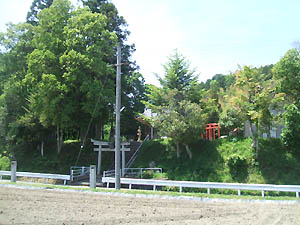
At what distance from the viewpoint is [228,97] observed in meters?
21.2

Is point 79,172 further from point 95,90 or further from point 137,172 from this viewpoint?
point 95,90

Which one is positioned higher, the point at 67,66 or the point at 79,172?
the point at 67,66

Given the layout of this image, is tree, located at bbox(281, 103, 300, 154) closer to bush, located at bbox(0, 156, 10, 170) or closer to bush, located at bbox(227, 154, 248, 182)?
bush, located at bbox(227, 154, 248, 182)

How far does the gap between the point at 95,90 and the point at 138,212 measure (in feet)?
50.8

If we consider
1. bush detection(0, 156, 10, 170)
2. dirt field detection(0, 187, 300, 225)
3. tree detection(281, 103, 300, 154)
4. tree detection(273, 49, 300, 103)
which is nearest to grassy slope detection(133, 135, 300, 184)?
tree detection(281, 103, 300, 154)

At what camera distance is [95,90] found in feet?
73.9

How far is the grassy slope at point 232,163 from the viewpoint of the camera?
18594 millimetres

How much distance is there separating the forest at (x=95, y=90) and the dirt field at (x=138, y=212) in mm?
10298

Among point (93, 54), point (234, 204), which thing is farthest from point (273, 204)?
point (93, 54)

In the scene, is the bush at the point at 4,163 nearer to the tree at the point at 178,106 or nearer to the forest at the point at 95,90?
the forest at the point at 95,90

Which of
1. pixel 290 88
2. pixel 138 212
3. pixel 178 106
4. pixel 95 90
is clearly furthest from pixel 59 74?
pixel 290 88

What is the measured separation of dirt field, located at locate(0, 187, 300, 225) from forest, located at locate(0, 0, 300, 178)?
1030 cm

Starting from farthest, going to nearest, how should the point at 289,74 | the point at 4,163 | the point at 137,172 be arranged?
1. the point at 4,163
2. the point at 137,172
3. the point at 289,74

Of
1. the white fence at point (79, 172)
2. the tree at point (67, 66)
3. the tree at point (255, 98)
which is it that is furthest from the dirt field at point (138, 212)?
the tree at point (67, 66)
